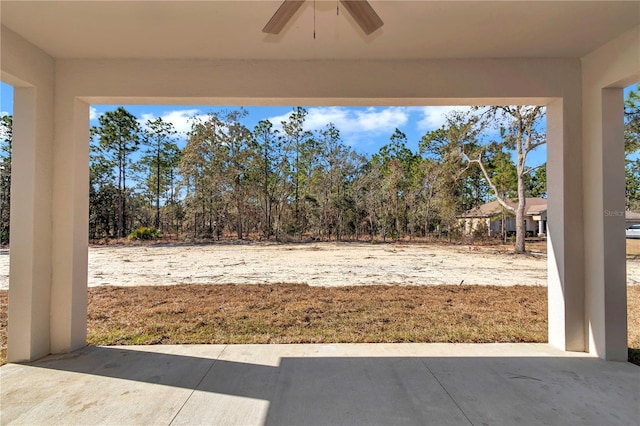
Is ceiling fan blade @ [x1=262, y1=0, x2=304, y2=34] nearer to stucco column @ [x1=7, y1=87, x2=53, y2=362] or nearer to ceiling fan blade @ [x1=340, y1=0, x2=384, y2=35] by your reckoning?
ceiling fan blade @ [x1=340, y1=0, x2=384, y2=35]

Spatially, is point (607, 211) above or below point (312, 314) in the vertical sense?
above

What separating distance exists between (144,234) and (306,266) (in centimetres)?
697

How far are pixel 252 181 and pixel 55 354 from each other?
9.21 metres

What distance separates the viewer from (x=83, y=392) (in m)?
1.94

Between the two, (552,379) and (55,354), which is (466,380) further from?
(55,354)

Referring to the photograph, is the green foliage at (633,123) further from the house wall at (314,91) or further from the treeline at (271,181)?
the house wall at (314,91)

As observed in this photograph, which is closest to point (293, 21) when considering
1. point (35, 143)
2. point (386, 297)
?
point (35, 143)

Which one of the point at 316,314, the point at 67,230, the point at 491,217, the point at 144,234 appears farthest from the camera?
the point at 491,217

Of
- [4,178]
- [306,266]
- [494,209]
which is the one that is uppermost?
[4,178]

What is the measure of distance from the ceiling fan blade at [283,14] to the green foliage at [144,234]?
10.9 m

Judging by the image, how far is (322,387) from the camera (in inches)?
79.9

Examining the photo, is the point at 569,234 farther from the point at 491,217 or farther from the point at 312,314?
the point at 491,217

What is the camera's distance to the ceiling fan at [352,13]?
1.44 metres

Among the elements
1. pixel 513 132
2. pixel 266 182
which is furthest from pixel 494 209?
pixel 266 182
